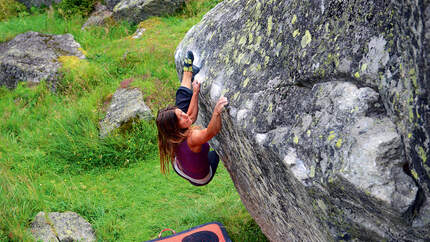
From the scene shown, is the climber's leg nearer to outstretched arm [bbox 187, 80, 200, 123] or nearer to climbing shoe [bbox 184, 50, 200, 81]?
climbing shoe [bbox 184, 50, 200, 81]

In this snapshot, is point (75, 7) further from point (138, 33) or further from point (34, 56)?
point (34, 56)

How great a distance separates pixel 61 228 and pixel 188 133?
290 cm

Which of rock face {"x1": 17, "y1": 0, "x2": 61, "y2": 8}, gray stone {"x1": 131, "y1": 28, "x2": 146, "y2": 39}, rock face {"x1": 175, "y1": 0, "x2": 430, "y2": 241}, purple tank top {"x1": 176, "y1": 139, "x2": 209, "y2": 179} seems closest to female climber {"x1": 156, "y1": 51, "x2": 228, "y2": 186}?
purple tank top {"x1": 176, "y1": 139, "x2": 209, "y2": 179}

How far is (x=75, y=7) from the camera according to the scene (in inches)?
537

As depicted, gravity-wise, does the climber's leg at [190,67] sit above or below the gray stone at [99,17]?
above

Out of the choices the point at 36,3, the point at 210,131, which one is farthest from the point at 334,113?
the point at 36,3

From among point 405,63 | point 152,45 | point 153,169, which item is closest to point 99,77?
point 152,45

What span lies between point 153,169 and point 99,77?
3681 mm

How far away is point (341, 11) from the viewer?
96.3 inches

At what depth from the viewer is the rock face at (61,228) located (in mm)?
5484

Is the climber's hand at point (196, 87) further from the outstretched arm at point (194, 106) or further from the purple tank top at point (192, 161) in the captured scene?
the purple tank top at point (192, 161)

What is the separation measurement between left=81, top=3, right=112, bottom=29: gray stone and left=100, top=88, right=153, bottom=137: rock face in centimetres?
515

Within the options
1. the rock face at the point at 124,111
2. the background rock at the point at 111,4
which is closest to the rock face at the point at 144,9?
the background rock at the point at 111,4

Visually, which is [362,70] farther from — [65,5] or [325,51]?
[65,5]
